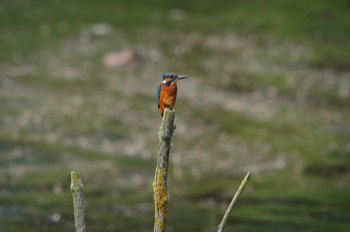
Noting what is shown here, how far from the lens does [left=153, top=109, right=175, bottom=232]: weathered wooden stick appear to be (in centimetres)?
848

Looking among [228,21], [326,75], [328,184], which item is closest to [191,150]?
[328,184]

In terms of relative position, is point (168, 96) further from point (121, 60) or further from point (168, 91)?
point (121, 60)

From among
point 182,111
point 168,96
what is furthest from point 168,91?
point 182,111

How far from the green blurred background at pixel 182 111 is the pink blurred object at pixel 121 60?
5 centimetres

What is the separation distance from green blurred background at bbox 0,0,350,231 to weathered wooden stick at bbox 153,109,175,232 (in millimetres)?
10792

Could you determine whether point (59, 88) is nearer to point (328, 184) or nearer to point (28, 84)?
point (28, 84)

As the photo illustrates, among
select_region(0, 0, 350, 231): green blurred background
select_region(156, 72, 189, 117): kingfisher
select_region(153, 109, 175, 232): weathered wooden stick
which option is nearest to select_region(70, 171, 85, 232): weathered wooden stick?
select_region(153, 109, 175, 232): weathered wooden stick

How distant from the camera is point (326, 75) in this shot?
33.6 meters

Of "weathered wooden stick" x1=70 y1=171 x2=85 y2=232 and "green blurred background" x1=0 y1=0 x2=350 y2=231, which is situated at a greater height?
"green blurred background" x1=0 y1=0 x2=350 y2=231

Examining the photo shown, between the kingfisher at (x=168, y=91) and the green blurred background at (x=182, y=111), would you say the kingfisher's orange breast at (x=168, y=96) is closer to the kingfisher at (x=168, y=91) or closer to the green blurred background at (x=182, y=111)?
the kingfisher at (x=168, y=91)

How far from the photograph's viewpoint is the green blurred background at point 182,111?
22.0m

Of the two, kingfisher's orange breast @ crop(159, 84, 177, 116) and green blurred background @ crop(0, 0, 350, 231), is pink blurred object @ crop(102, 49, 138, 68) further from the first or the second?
kingfisher's orange breast @ crop(159, 84, 177, 116)

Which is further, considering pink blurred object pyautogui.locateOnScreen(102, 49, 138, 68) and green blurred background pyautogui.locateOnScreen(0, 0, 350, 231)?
pink blurred object pyautogui.locateOnScreen(102, 49, 138, 68)

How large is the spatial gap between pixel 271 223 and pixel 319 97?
36.9ft
